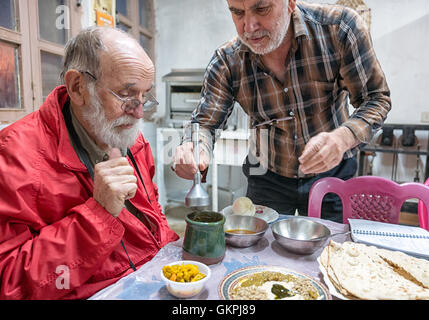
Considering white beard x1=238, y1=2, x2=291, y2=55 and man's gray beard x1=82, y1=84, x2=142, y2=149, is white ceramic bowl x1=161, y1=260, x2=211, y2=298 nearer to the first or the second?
man's gray beard x1=82, y1=84, x2=142, y2=149

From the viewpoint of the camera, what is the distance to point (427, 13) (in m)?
3.56

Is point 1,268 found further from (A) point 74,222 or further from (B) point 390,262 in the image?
(B) point 390,262

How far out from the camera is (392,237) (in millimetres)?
1188

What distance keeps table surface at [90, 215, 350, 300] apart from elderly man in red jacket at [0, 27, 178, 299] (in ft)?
0.47

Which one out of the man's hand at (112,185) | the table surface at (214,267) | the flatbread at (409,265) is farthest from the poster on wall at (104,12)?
the flatbread at (409,265)

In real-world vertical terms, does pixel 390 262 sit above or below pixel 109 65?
below

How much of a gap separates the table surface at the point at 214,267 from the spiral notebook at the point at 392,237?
2.7 inches

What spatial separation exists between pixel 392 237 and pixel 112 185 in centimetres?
102

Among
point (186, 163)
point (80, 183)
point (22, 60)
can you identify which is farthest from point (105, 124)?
point (22, 60)

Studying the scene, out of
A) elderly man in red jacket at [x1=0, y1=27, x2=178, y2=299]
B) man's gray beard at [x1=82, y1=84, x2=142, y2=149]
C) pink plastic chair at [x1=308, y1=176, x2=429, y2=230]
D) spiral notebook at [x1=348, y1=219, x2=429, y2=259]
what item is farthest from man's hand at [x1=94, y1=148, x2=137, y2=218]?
pink plastic chair at [x1=308, y1=176, x2=429, y2=230]

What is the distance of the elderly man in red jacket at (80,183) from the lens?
91 cm

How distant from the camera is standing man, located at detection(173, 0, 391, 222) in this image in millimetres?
1453

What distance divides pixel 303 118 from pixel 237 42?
556 mm
